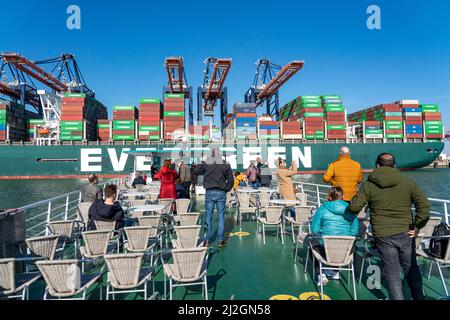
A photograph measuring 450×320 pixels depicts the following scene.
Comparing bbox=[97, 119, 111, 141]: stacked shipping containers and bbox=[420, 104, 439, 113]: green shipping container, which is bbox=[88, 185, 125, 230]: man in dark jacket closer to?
bbox=[97, 119, 111, 141]: stacked shipping containers

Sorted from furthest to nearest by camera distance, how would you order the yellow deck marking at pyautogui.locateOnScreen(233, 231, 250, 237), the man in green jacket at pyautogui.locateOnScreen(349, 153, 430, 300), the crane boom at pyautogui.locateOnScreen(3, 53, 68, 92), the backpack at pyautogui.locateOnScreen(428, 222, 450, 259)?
the crane boom at pyautogui.locateOnScreen(3, 53, 68, 92) → the yellow deck marking at pyautogui.locateOnScreen(233, 231, 250, 237) → the backpack at pyautogui.locateOnScreen(428, 222, 450, 259) → the man in green jacket at pyautogui.locateOnScreen(349, 153, 430, 300)

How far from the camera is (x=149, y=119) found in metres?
35.9

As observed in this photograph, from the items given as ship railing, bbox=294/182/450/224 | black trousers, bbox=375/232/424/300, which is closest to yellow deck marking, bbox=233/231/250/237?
ship railing, bbox=294/182/450/224

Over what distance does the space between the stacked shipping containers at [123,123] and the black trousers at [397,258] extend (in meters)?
36.1

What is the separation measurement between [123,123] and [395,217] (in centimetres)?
3731

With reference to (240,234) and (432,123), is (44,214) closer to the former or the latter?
(240,234)

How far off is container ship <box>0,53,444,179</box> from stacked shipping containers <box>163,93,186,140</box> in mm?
148

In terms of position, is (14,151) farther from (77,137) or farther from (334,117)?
(334,117)

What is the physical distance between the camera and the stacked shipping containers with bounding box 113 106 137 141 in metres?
35.0

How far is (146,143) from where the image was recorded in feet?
115

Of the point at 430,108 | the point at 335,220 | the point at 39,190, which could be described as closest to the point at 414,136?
the point at 430,108

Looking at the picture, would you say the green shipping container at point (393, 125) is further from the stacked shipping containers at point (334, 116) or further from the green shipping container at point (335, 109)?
the green shipping container at point (335, 109)

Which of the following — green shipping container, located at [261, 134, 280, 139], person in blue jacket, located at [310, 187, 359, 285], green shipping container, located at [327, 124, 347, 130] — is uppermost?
green shipping container, located at [327, 124, 347, 130]

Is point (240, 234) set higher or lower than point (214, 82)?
lower
